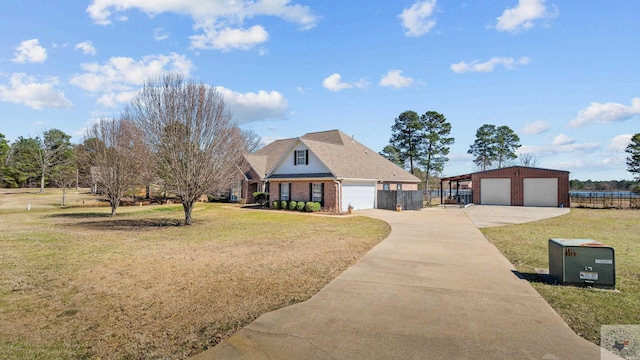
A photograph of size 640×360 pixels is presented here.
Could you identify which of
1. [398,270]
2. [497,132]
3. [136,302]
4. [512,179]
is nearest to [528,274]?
[398,270]

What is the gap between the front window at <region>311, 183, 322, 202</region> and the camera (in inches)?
1017

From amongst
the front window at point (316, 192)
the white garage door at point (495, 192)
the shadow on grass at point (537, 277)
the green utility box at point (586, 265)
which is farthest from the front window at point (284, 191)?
the green utility box at point (586, 265)

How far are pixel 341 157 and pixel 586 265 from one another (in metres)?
22.2

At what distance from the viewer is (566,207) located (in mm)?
30094

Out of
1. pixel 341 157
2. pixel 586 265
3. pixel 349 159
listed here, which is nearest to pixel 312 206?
pixel 341 157

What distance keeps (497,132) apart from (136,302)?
6192 cm

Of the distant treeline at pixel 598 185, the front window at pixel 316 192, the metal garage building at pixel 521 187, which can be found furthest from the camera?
the distant treeline at pixel 598 185

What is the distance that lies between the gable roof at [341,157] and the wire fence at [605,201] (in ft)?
57.2

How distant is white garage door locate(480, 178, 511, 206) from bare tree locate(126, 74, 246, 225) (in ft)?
90.5

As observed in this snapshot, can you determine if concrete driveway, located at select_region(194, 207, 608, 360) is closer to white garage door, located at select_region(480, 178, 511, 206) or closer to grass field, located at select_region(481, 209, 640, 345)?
grass field, located at select_region(481, 209, 640, 345)

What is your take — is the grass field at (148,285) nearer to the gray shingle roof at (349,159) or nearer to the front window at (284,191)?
the gray shingle roof at (349,159)

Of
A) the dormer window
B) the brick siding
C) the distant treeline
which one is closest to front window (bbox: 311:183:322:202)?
the dormer window

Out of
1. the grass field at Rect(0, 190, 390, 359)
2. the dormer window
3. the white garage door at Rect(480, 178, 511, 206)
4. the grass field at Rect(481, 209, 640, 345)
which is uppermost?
the dormer window

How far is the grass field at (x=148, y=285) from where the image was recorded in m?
4.55
